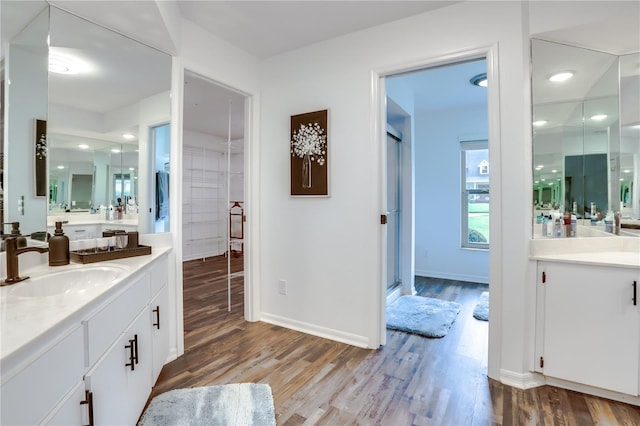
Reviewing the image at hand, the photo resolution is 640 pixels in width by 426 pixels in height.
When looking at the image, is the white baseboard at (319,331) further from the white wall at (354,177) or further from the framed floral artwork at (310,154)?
the framed floral artwork at (310,154)

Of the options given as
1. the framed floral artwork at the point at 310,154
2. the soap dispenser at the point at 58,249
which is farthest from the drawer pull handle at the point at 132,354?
the framed floral artwork at the point at 310,154

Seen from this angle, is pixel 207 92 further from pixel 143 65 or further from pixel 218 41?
pixel 143 65

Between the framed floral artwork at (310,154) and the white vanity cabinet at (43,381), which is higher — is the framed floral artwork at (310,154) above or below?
above

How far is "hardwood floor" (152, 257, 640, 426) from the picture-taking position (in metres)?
1.75

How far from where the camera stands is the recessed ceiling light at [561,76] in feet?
7.46

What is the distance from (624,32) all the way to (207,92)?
396 centimetres

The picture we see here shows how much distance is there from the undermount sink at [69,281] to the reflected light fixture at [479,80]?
12.4 feet

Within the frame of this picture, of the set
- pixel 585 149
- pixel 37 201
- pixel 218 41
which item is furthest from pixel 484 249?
pixel 37 201

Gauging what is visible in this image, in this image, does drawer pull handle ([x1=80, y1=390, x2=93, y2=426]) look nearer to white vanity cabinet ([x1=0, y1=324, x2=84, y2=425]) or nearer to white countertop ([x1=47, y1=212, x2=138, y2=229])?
white vanity cabinet ([x1=0, y1=324, x2=84, y2=425])

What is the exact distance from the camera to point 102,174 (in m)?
2.12

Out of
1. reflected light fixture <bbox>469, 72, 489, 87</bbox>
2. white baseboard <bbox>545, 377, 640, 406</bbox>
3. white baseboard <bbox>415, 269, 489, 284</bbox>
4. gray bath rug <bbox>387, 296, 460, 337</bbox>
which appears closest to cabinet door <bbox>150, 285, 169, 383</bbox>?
gray bath rug <bbox>387, 296, 460, 337</bbox>

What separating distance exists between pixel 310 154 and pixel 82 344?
6.89 ft

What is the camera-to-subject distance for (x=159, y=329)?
2045 millimetres

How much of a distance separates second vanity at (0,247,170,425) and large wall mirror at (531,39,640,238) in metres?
2.47
